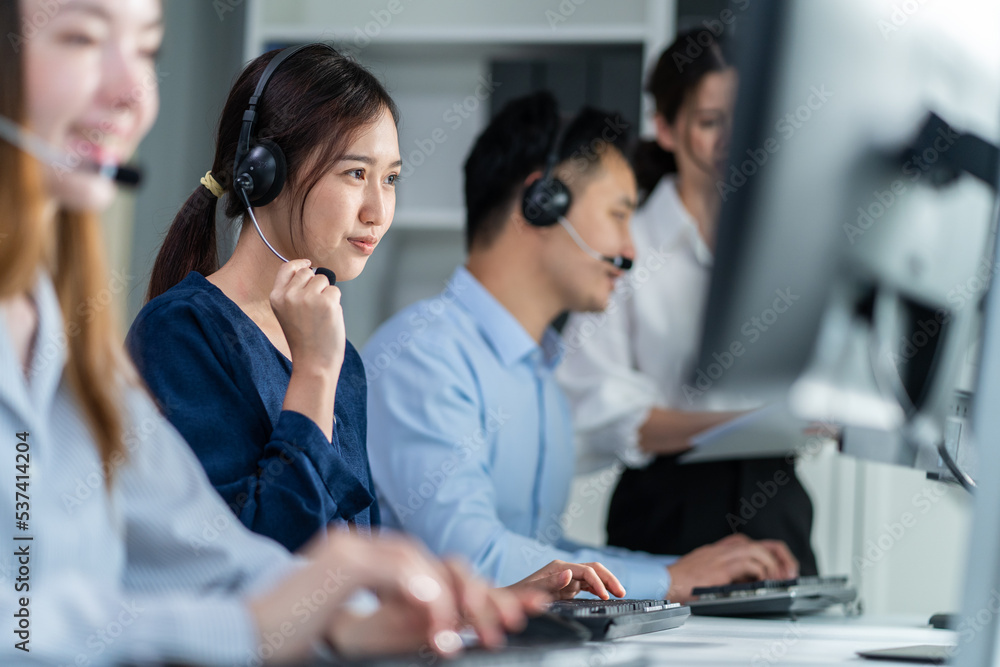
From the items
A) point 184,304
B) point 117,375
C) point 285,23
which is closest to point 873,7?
point 184,304

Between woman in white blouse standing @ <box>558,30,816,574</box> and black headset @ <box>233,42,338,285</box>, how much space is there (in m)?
0.78

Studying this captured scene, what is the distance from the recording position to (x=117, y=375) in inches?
22.5

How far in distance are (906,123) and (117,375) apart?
3.39 feet

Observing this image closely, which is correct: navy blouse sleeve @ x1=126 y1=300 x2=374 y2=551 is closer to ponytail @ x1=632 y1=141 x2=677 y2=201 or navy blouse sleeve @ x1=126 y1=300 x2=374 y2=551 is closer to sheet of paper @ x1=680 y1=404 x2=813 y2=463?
sheet of paper @ x1=680 y1=404 x2=813 y2=463

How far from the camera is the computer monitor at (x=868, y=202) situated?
3.67 ft

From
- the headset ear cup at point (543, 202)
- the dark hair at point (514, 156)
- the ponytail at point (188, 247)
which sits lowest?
the ponytail at point (188, 247)

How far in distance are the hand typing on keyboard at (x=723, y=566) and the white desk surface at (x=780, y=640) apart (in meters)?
0.11

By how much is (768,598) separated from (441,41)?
61.7 inches

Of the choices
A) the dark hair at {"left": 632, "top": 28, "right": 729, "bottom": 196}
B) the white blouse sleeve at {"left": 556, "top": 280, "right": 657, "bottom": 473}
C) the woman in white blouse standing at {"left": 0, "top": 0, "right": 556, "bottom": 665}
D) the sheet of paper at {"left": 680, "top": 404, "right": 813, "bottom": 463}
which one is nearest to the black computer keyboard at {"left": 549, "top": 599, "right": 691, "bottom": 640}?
the woman in white blouse standing at {"left": 0, "top": 0, "right": 556, "bottom": 665}

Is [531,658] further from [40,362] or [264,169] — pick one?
[264,169]

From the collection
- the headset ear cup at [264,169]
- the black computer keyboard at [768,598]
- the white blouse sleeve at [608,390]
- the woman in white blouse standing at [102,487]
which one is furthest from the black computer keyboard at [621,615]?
the white blouse sleeve at [608,390]

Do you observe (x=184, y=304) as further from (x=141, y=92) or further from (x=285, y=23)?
(x=285, y=23)

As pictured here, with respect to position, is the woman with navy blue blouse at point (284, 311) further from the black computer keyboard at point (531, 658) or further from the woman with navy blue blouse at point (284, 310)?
the black computer keyboard at point (531, 658)

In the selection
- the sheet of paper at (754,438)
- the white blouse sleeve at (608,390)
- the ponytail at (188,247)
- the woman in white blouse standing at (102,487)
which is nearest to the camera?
the woman in white blouse standing at (102,487)
